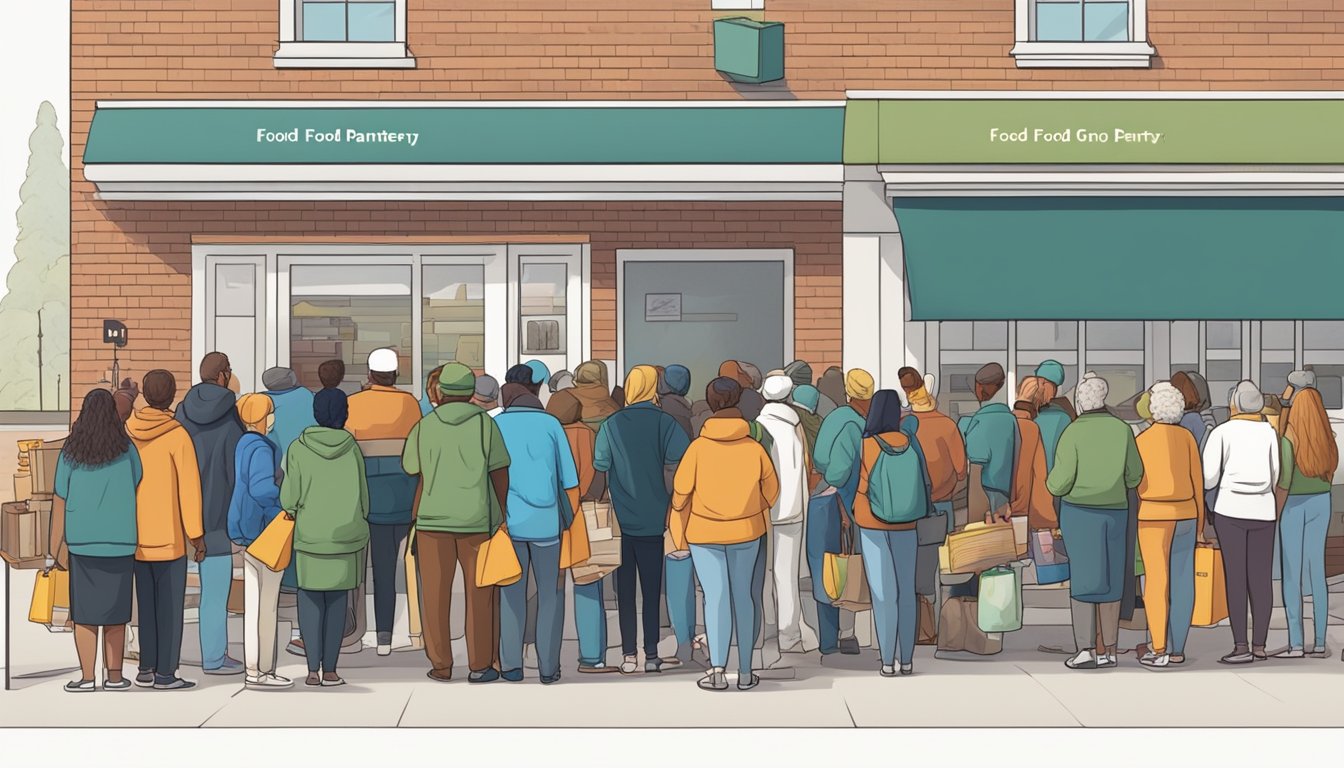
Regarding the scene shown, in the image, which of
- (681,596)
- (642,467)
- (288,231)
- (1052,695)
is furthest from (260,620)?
(288,231)

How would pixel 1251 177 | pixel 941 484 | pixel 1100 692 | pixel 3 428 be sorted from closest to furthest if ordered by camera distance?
pixel 1100 692
pixel 941 484
pixel 1251 177
pixel 3 428

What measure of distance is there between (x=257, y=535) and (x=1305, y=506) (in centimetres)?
659

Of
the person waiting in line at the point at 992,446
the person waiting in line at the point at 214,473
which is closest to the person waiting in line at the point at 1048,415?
the person waiting in line at the point at 992,446

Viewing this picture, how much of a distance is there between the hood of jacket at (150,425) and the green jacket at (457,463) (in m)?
1.36

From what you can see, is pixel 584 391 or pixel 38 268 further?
pixel 38 268

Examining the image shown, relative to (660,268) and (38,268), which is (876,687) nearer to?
(660,268)

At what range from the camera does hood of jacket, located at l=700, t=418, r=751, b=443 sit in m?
8.88

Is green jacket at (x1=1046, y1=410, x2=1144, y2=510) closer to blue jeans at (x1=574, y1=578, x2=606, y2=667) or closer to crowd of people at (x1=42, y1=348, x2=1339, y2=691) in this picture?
crowd of people at (x1=42, y1=348, x2=1339, y2=691)

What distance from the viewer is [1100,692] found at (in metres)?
9.01

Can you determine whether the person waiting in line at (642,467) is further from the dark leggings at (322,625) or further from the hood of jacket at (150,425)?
the hood of jacket at (150,425)

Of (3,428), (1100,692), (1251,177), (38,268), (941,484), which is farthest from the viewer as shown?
(38,268)

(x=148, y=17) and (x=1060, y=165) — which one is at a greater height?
(x=148, y=17)

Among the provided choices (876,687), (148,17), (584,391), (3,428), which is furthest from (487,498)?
(3,428)

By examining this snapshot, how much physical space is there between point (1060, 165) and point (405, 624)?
6.72 metres
